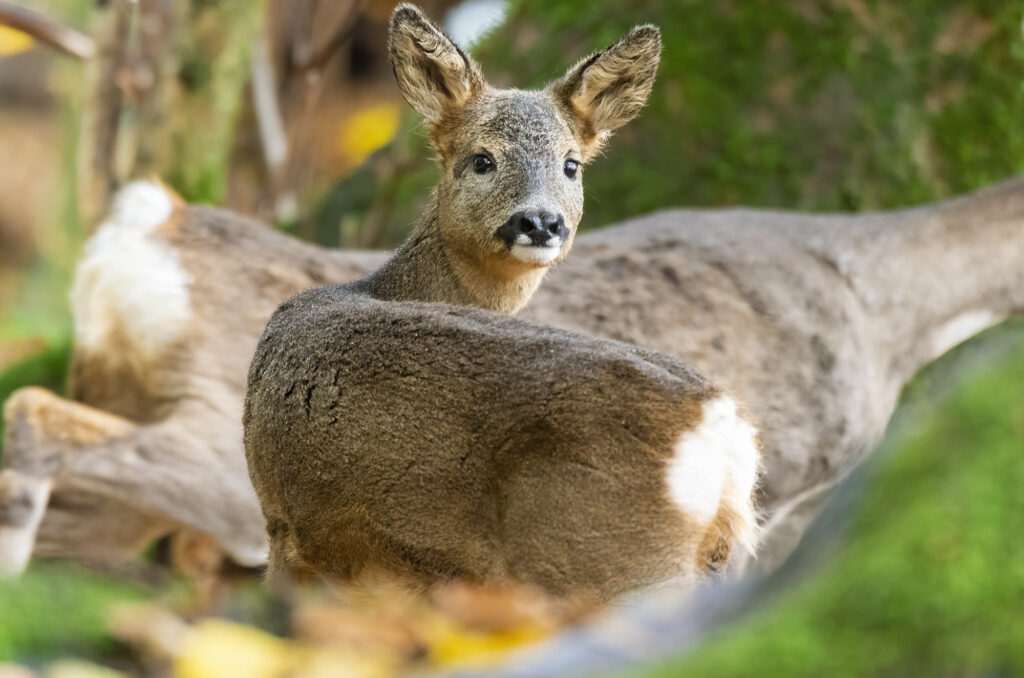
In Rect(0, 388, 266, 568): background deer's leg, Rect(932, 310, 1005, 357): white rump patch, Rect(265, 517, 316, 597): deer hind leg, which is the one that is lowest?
Rect(0, 388, 266, 568): background deer's leg

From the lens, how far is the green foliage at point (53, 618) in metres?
1.94

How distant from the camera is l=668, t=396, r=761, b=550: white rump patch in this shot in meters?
3.11

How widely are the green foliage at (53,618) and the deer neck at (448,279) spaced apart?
8.30 feet

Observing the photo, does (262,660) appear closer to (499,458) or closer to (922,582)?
(922,582)

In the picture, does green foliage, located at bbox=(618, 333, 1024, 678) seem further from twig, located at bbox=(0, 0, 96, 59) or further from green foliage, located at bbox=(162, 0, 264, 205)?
green foliage, located at bbox=(162, 0, 264, 205)

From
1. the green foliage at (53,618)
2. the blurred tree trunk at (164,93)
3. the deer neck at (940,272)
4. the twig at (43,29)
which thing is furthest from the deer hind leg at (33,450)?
the deer neck at (940,272)

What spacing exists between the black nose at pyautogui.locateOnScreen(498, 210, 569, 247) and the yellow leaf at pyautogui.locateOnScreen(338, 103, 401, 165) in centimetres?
1048

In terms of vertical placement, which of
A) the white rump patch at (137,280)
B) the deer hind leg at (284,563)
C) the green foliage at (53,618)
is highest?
the green foliage at (53,618)

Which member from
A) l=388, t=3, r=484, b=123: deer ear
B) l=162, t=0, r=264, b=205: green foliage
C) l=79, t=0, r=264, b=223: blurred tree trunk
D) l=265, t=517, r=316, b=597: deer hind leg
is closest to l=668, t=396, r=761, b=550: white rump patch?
l=265, t=517, r=316, b=597: deer hind leg

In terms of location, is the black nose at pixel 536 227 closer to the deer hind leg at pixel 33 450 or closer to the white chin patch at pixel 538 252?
the white chin patch at pixel 538 252

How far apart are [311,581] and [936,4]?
6.92m

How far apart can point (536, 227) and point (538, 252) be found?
3.1 inches

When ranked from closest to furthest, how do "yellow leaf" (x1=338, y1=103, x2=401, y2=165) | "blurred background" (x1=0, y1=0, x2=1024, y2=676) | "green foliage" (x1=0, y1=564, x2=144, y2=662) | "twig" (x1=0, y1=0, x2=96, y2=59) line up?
"green foliage" (x1=0, y1=564, x2=144, y2=662) < "twig" (x1=0, y1=0, x2=96, y2=59) < "blurred background" (x1=0, y1=0, x2=1024, y2=676) < "yellow leaf" (x1=338, y1=103, x2=401, y2=165)

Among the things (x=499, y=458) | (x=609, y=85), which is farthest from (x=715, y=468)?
(x=609, y=85)
